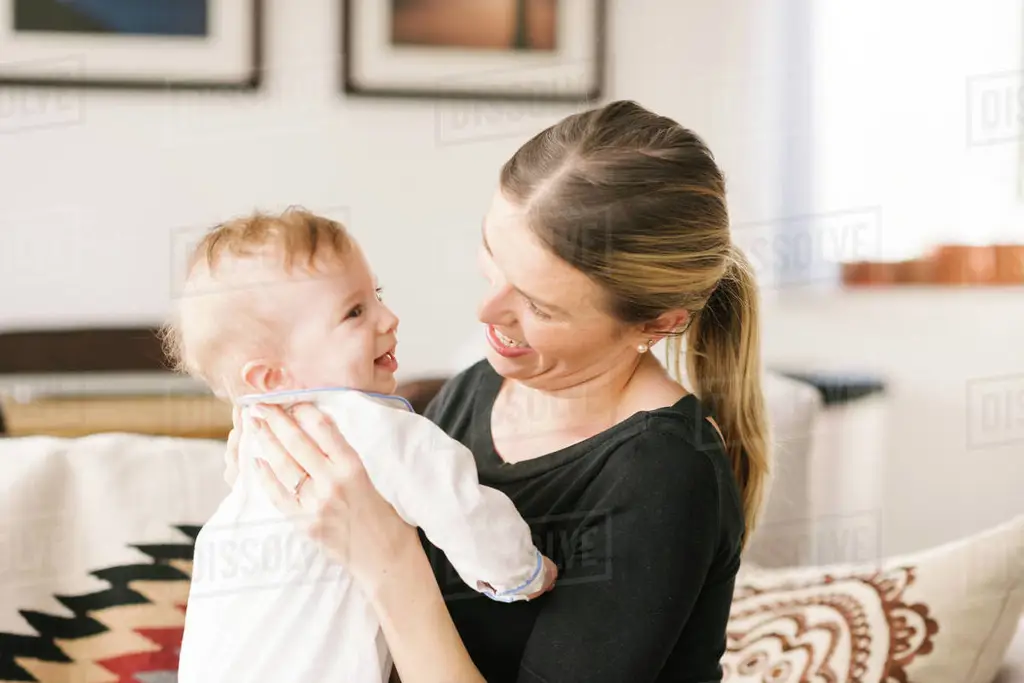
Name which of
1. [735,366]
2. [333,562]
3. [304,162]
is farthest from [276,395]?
[304,162]

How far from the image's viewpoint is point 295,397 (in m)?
Answer: 1.02

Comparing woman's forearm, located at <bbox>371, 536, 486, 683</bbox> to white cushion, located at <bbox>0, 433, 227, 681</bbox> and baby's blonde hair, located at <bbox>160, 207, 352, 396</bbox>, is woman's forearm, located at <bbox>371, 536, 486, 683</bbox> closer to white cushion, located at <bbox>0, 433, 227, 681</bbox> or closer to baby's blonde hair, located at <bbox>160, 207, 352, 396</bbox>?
baby's blonde hair, located at <bbox>160, 207, 352, 396</bbox>

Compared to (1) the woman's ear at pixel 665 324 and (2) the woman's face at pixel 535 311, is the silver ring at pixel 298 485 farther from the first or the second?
Result: (1) the woman's ear at pixel 665 324

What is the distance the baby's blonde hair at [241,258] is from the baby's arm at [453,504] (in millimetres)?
162

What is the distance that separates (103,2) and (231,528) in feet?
6.96

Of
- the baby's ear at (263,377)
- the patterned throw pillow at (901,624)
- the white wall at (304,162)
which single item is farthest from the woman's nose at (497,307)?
the white wall at (304,162)

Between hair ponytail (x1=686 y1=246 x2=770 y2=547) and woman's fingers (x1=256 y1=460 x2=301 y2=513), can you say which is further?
hair ponytail (x1=686 y1=246 x2=770 y2=547)

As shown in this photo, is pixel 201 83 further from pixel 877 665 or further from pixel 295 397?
pixel 877 665

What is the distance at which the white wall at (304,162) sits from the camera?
270cm

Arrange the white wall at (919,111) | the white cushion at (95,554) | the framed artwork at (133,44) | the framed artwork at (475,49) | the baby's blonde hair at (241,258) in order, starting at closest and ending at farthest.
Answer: the baby's blonde hair at (241,258), the white cushion at (95,554), the framed artwork at (133,44), the framed artwork at (475,49), the white wall at (919,111)

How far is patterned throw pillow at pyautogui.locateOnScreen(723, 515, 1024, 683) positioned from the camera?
1371mm

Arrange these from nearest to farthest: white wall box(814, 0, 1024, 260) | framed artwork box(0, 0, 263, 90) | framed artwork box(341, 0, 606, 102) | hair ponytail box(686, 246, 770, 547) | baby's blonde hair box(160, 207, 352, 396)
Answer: baby's blonde hair box(160, 207, 352, 396), hair ponytail box(686, 246, 770, 547), framed artwork box(0, 0, 263, 90), framed artwork box(341, 0, 606, 102), white wall box(814, 0, 1024, 260)

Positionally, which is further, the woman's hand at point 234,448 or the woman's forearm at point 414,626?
the woman's hand at point 234,448

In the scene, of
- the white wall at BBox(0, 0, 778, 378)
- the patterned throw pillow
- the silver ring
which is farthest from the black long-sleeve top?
the white wall at BBox(0, 0, 778, 378)
